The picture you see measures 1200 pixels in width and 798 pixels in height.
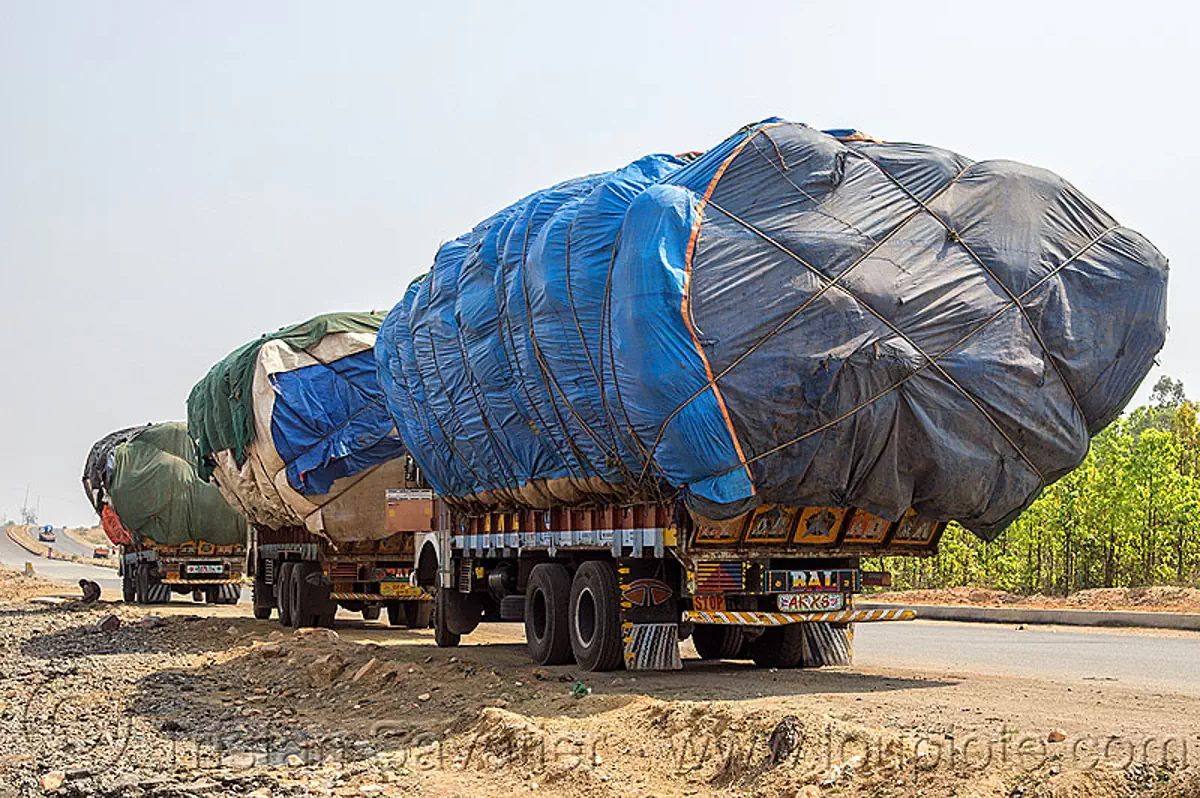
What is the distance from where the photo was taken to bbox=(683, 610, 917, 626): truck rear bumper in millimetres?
12570

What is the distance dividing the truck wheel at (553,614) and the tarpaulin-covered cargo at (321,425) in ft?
22.4

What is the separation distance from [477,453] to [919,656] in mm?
5607

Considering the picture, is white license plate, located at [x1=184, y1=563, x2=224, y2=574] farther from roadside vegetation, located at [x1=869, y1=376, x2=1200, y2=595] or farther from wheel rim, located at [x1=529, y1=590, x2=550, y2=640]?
wheel rim, located at [x1=529, y1=590, x2=550, y2=640]

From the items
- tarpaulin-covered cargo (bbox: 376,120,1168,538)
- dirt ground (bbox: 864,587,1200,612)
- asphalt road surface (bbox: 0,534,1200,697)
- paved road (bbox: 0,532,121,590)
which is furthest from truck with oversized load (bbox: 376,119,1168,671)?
paved road (bbox: 0,532,121,590)

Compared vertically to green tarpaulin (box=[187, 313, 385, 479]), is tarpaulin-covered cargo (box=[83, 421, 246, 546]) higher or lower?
lower

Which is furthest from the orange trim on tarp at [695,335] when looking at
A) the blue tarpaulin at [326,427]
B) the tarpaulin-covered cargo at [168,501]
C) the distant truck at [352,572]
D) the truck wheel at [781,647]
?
the tarpaulin-covered cargo at [168,501]

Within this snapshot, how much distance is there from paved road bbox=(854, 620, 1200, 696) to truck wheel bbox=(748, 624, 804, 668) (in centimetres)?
122

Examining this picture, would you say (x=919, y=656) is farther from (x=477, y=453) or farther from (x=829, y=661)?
(x=477, y=453)

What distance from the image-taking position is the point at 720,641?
15.6m

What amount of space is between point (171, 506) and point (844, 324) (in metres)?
24.4

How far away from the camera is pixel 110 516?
1410 inches

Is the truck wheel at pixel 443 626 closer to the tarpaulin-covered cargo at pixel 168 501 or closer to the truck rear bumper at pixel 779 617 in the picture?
the truck rear bumper at pixel 779 617

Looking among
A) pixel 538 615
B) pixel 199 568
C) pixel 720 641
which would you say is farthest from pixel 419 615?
pixel 199 568

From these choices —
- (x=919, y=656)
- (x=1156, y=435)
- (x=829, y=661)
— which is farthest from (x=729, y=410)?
(x=1156, y=435)
